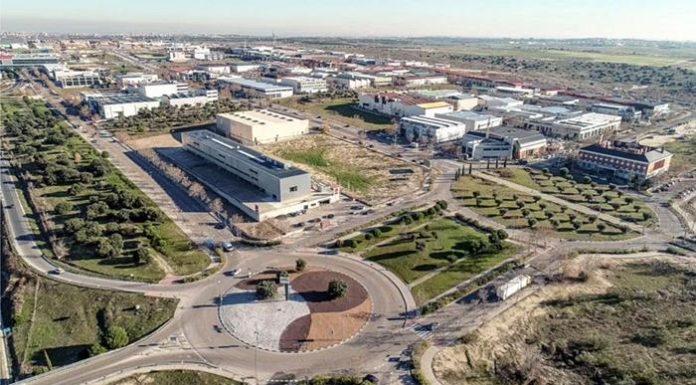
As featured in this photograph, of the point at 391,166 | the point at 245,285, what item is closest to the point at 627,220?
the point at 391,166

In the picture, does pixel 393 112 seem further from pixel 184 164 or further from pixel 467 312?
pixel 467 312

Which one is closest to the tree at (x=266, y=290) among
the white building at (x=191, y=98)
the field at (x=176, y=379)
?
the field at (x=176, y=379)

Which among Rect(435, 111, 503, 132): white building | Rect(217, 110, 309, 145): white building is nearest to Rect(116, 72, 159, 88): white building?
Rect(217, 110, 309, 145): white building

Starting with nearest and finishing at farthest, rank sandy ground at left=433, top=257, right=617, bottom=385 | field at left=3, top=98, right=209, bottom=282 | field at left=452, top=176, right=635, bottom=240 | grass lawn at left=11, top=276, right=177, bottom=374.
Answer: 1. sandy ground at left=433, top=257, right=617, bottom=385
2. grass lawn at left=11, top=276, right=177, bottom=374
3. field at left=3, top=98, right=209, bottom=282
4. field at left=452, top=176, right=635, bottom=240

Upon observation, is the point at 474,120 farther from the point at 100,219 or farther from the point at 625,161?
the point at 100,219

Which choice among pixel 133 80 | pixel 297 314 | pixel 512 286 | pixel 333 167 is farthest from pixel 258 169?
pixel 133 80

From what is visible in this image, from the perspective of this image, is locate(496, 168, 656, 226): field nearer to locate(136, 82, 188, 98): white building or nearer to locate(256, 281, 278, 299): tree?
locate(256, 281, 278, 299): tree
